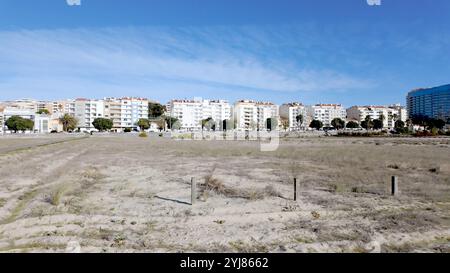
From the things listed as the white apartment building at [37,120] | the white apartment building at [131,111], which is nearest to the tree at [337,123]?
the white apartment building at [131,111]

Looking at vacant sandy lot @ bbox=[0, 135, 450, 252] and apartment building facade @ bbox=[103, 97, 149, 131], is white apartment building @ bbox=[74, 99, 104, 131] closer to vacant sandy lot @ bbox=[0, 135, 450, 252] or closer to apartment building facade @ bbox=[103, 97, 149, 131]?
apartment building facade @ bbox=[103, 97, 149, 131]

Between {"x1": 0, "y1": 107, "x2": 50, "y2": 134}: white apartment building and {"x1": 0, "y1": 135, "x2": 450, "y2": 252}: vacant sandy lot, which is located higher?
{"x1": 0, "y1": 107, "x2": 50, "y2": 134}: white apartment building

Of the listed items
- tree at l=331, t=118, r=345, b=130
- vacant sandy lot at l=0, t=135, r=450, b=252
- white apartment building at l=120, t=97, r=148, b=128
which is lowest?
vacant sandy lot at l=0, t=135, r=450, b=252

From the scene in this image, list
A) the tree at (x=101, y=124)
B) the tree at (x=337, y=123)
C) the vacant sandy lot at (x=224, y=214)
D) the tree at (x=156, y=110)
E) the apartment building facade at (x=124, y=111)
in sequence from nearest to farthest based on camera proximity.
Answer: the vacant sandy lot at (x=224, y=214) < the tree at (x=101, y=124) < the tree at (x=156, y=110) < the apartment building facade at (x=124, y=111) < the tree at (x=337, y=123)

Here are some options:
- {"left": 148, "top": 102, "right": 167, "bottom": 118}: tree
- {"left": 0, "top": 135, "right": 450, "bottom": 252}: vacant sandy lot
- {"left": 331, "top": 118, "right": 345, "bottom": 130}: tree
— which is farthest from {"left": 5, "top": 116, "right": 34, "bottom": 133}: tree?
{"left": 331, "top": 118, "right": 345, "bottom": 130}: tree

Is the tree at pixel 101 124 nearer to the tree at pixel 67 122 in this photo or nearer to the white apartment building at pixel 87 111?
the tree at pixel 67 122

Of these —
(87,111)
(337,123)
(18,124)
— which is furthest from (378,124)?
(18,124)

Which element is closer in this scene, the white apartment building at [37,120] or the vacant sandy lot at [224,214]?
the vacant sandy lot at [224,214]

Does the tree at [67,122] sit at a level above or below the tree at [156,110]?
below

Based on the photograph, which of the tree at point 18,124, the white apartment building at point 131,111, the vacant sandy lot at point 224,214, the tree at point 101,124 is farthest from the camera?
the white apartment building at point 131,111

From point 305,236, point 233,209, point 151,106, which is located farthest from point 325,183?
point 151,106
